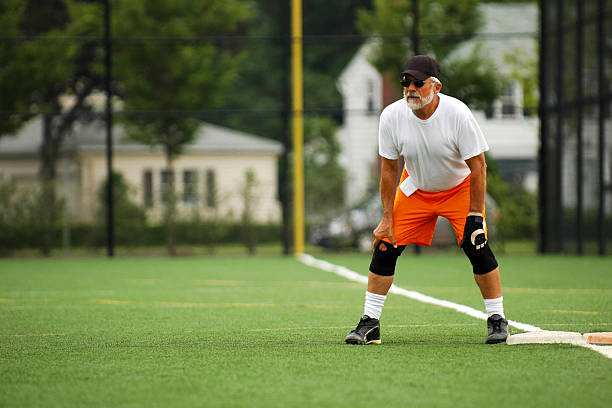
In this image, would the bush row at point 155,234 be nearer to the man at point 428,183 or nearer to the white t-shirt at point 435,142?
the man at point 428,183

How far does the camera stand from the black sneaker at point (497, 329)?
5.84 meters

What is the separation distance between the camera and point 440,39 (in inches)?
724

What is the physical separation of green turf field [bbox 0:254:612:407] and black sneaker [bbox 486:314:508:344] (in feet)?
0.43

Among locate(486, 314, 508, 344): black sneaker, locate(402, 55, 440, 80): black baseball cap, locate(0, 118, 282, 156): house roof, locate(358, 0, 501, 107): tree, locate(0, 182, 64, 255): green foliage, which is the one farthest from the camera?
locate(0, 118, 282, 156): house roof

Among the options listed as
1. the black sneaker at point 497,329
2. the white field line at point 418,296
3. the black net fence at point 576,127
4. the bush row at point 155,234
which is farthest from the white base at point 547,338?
the bush row at point 155,234

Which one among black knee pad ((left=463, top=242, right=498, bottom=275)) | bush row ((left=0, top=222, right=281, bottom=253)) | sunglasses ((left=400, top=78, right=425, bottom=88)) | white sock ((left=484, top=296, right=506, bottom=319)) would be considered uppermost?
sunglasses ((left=400, top=78, right=425, bottom=88))

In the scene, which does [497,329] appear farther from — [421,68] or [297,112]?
[297,112]

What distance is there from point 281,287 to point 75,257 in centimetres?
844

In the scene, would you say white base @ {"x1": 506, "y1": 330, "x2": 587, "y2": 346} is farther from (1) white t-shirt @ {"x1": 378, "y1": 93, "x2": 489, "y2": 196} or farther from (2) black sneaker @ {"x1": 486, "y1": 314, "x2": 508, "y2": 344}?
(1) white t-shirt @ {"x1": 378, "y1": 93, "x2": 489, "y2": 196}

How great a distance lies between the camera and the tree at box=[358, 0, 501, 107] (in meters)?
18.5

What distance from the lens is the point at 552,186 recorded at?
17.8 metres

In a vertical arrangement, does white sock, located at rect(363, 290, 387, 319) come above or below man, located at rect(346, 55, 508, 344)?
below

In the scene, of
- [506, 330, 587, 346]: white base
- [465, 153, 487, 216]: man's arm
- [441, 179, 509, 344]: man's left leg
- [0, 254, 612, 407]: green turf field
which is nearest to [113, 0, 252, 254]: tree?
[0, 254, 612, 407]: green turf field

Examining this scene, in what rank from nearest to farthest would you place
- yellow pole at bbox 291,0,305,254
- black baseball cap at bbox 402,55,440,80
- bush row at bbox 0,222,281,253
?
black baseball cap at bbox 402,55,440,80
yellow pole at bbox 291,0,305,254
bush row at bbox 0,222,281,253
